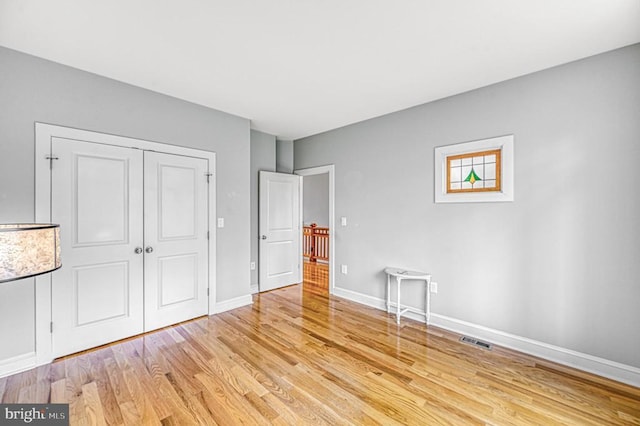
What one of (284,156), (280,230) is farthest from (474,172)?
(284,156)

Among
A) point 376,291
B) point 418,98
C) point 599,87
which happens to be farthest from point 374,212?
point 599,87

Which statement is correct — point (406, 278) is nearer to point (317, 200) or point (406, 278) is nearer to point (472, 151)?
point (472, 151)

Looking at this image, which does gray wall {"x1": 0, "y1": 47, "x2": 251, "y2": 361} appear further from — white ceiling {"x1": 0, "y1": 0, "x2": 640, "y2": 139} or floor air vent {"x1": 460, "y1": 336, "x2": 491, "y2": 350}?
floor air vent {"x1": 460, "y1": 336, "x2": 491, "y2": 350}

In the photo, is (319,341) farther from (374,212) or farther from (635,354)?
(635,354)

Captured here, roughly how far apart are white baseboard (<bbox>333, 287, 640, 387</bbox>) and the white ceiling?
2.54m

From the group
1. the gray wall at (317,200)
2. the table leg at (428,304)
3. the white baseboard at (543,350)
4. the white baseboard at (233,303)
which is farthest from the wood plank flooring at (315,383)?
the gray wall at (317,200)

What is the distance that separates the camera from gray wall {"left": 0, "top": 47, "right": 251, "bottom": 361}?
2252 millimetres

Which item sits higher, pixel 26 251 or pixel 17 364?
pixel 26 251

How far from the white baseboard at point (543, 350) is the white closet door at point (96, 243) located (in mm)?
3222

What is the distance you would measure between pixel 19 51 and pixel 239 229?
2592mm

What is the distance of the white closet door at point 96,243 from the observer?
2498 millimetres

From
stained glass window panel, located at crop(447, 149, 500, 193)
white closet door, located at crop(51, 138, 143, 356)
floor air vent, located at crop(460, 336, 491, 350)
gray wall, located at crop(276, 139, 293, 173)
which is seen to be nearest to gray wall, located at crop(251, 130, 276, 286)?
gray wall, located at crop(276, 139, 293, 173)

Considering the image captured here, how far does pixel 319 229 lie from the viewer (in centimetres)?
700

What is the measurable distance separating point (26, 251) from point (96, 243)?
1.85 meters
